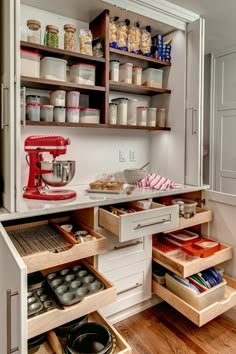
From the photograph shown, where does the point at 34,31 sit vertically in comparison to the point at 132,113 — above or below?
above

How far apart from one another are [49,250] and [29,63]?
Answer: 1120 millimetres

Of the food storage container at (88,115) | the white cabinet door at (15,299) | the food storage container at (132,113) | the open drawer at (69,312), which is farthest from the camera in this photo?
the food storage container at (132,113)

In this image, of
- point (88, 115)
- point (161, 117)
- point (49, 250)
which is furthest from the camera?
point (161, 117)

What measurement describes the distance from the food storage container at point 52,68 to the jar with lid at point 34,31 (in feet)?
0.38

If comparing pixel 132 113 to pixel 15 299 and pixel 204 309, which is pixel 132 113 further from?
pixel 15 299

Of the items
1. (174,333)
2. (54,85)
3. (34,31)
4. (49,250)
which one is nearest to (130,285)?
(174,333)

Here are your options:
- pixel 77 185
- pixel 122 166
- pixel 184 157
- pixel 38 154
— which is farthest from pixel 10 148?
pixel 184 157

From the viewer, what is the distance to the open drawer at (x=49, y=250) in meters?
1.26

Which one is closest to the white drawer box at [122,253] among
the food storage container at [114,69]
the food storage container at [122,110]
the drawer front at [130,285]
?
the drawer front at [130,285]

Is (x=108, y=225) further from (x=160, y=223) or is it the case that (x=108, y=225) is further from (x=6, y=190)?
(x=6, y=190)

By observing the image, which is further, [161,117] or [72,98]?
[161,117]

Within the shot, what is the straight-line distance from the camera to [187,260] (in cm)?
176

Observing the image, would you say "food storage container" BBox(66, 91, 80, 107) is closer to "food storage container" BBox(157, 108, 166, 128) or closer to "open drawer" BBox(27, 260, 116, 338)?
"food storage container" BBox(157, 108, 166, 128)

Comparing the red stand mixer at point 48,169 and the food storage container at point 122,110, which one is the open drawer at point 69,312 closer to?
the red stand mixer at point 48,169
